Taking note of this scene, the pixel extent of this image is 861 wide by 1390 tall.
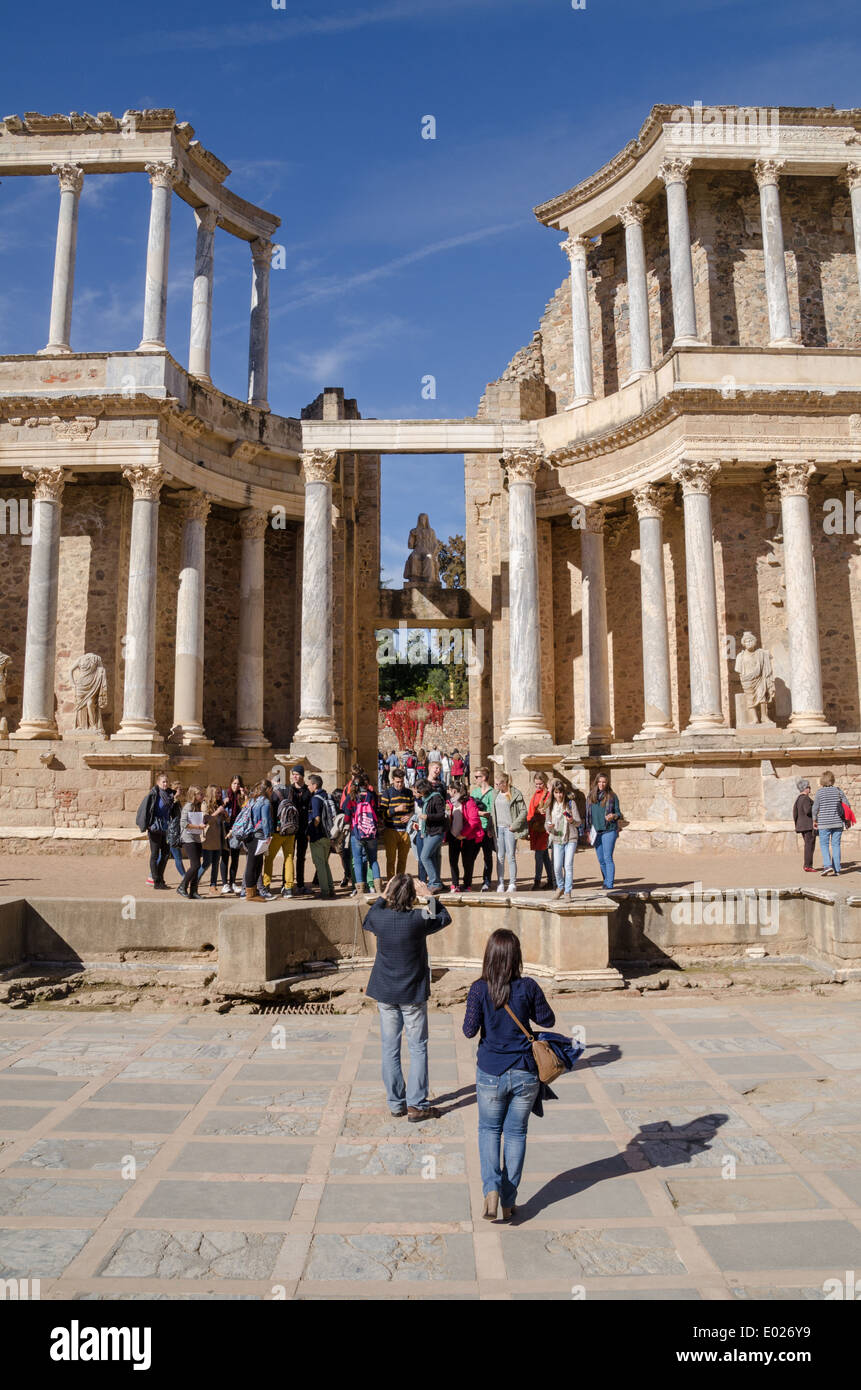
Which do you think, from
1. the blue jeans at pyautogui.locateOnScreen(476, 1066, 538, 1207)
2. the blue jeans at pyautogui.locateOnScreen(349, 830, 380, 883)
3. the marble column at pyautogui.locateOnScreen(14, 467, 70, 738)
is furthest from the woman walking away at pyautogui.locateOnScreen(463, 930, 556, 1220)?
the marble column at pyautogui.locateOnScreen(14, 467, 70, 738)

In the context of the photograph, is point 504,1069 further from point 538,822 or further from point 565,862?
point 538,822

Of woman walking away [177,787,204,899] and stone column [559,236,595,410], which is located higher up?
stone column [559,236,595,410]

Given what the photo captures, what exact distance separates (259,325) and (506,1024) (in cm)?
2279

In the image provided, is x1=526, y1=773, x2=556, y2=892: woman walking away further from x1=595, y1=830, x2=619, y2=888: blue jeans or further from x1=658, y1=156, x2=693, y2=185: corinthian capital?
x1=658, y1=156, x2=693, y2=185: corinthian capital

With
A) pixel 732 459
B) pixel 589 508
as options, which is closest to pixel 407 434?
pixel 589 508

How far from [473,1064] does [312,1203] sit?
108 inches

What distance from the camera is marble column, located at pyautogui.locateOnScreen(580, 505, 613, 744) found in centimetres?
2156

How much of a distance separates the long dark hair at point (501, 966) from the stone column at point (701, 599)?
1366cm

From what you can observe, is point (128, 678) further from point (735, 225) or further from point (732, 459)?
point (735, 225)

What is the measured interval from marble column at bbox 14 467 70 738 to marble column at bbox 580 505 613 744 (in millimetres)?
11680

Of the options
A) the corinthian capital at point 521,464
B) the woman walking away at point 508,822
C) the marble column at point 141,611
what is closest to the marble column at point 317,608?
the marble column at point 141,611

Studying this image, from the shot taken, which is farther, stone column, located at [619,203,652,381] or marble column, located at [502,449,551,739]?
stone column, located at [619,203,652,381]

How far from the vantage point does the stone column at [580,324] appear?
22.4 metres

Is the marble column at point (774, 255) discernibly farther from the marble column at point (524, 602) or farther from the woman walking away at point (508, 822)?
the woman walking away at point (508, 822)
